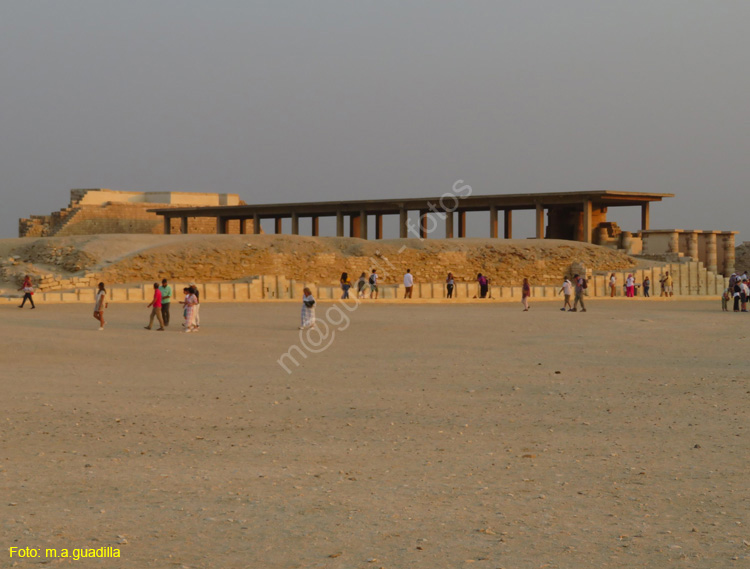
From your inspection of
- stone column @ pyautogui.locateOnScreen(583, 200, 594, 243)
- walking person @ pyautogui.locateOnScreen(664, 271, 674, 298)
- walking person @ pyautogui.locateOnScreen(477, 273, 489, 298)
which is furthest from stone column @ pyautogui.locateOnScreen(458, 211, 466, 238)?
walking person @ pyautogui.locateOnScreen(477, 273, 489, 298)

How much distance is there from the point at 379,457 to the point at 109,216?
60.9 meters

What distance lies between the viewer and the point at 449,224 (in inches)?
2028

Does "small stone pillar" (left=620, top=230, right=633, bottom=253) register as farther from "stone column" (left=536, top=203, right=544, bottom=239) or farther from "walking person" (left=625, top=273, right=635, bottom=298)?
"walking person" (left=625, top=273, right=635, bottom=298)

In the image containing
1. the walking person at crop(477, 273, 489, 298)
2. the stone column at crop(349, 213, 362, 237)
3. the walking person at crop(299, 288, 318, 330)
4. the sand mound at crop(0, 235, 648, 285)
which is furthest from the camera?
the stone column at crop(349, 213, 362, 237)

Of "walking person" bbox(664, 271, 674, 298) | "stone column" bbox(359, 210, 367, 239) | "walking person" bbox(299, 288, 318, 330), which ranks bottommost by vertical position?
"walking person" bbox(299, 288, 318, 330)

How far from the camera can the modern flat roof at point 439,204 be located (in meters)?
46.6

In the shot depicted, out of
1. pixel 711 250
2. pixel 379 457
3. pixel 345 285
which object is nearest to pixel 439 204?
pixel 711 250

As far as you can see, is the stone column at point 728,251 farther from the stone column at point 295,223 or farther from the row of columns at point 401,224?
the stone column at point 295,223

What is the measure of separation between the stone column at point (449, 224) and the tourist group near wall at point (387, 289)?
880 cm

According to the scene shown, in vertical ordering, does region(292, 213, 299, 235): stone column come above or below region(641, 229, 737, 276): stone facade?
above

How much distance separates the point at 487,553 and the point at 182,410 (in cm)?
522

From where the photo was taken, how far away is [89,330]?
59.4ft

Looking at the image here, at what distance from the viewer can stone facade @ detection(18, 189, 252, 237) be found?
63.0 metres

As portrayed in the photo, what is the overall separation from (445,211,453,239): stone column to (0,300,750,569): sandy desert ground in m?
36.1
